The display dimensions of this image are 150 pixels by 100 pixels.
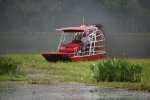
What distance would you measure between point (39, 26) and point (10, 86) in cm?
8887

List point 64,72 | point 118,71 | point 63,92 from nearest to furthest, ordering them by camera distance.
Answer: point 63,92 → point 118,71 → point 64,72

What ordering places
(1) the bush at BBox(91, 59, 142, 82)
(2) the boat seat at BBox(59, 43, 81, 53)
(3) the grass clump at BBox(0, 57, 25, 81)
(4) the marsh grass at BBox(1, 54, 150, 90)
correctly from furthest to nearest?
(2) the boat seat at BBox(59, 43, 81, 53) < (3) the grass clump at BBox(0, 57, 25, 81) < (1) the bush at BBox(91, 59, 142, 82) < (4) the marsh grass at BBox(1, 54, 150, 90)

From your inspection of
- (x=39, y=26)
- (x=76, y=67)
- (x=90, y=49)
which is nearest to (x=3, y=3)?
(x=39, y=26)

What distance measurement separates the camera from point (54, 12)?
111 metres

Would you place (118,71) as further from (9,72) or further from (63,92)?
(9,72)

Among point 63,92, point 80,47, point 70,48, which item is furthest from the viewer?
point 80,47

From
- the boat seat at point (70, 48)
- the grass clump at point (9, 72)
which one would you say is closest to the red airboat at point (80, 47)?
the boat seat at point (70, 48)

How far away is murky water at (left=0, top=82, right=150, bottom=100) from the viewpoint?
20247 mm

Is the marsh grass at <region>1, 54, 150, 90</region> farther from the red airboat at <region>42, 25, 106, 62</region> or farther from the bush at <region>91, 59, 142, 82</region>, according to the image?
the red airboat at <region>42, 25, 106, 62</region>

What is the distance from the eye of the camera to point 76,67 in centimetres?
3216

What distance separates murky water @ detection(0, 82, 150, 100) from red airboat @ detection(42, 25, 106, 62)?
12.5 metres

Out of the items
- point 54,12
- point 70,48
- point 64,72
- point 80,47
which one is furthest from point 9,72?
point 54,12

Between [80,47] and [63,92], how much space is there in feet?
57.9

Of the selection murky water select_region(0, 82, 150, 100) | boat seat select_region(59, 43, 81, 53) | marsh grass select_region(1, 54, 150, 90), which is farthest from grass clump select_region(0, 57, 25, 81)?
boat seat select_region(59, 43, 81, 53)
